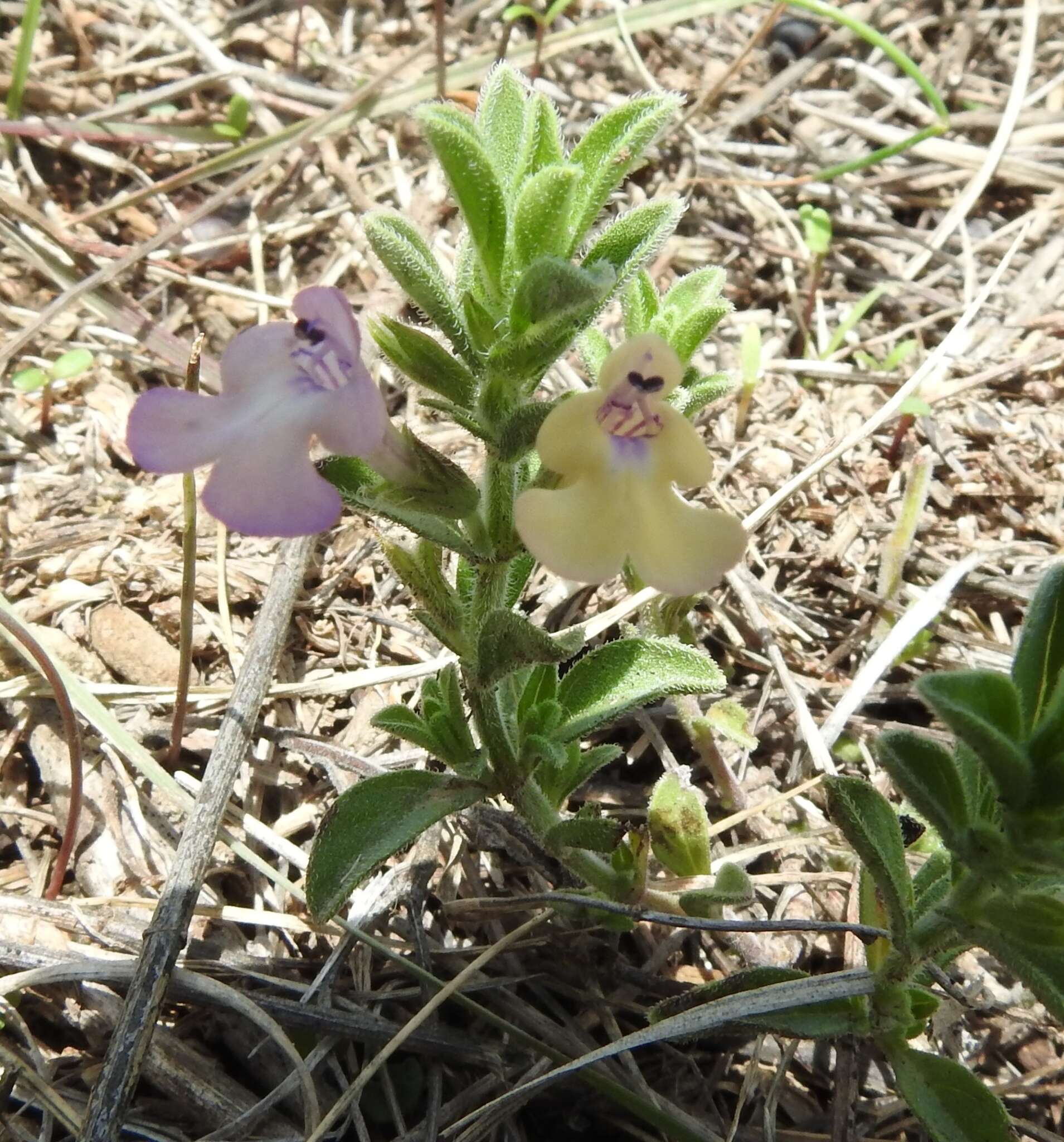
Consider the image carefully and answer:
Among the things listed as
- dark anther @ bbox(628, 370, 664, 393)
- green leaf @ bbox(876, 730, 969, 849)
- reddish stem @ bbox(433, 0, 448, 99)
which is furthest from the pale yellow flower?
reddish stem @ bbox(433, 0, 448, 99)

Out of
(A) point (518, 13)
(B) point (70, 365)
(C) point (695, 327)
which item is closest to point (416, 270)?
(C) point (695, 327)

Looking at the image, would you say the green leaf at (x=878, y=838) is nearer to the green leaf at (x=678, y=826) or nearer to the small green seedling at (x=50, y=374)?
the green leaf at (x=678, y=826)

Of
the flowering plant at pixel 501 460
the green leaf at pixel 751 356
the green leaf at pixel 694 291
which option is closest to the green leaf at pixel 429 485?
the flowering plant at pixel 501 460

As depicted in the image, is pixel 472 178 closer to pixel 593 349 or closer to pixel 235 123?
pixel 593 349

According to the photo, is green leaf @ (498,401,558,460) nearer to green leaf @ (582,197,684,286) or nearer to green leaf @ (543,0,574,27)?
green leaf @ (582,197,684,286)

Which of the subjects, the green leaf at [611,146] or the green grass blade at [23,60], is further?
the green grass blade at [23,60]

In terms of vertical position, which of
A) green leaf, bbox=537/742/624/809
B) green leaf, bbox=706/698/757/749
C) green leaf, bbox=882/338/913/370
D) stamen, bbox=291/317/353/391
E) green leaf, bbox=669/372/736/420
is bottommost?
green leaf, bbox=537/742/624/809
